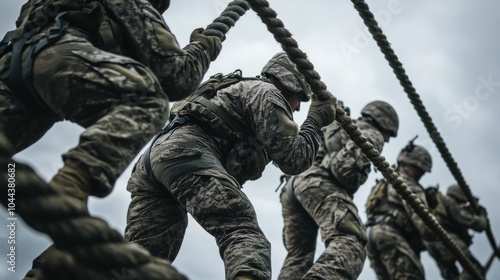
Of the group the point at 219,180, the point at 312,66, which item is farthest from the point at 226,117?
the point at 312,66

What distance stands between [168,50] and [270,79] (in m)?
1.71

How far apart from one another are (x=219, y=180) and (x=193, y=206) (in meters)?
0.18

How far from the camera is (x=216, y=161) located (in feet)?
13.3

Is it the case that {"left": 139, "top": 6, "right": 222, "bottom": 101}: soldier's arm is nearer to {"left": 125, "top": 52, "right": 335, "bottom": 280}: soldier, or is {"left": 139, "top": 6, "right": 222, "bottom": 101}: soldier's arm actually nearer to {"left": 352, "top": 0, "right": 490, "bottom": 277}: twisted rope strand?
{"left": 125, "top": 52, "right": 335, "bottom": 280}: soldier

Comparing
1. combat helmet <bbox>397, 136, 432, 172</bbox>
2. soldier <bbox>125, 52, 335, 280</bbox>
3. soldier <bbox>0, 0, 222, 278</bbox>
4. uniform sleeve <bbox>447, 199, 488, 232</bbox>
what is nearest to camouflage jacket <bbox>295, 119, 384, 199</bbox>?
soldier <bbox>125, 52, 335, 280</bbox>

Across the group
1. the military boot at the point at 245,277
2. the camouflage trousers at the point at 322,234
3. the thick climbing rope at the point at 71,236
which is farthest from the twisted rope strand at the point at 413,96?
the thick climbing rope at the point at 71,236

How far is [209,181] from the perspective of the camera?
12.7ft

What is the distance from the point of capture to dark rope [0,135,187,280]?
1862 millimetres

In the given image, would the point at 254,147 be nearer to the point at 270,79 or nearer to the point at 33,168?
the point at 270,79

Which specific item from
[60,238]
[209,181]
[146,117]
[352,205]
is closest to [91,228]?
[60,238]

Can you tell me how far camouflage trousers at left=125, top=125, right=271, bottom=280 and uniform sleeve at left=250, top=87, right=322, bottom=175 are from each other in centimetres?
29

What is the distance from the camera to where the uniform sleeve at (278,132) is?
411 centimetres

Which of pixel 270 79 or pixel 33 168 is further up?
pixel 270 79

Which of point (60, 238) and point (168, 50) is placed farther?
point (168, 50)
